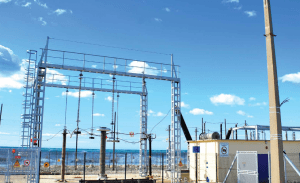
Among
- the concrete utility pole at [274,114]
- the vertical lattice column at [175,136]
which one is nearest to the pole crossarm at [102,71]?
the vertical lattice column at [175,136]

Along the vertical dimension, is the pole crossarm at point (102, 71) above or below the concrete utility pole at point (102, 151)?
above

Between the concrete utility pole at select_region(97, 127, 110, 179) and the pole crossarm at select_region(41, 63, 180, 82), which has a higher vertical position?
the pole crossarm at select_region(41, 63, 180, 82)

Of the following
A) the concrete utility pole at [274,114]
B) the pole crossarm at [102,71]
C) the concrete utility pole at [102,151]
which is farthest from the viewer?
the concrete utility pole at [102,151]

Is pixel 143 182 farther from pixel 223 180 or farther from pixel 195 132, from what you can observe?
pixel 195 132

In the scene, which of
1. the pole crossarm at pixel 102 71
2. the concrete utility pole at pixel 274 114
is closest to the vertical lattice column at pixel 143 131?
the pole crossarm at pixel 102 71

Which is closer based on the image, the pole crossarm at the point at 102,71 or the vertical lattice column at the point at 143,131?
the pole crossarm at the point at 102,71

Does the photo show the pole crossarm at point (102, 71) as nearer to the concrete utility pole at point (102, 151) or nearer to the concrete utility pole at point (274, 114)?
the concrete utility pole at point (102, 151)

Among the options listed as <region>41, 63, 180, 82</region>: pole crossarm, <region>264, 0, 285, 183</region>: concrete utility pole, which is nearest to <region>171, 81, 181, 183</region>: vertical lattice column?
<region>41, 63, 180, 82</region>: pole crossarm

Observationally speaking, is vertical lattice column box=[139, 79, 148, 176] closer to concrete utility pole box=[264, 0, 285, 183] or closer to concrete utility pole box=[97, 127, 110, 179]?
concrete utility pole box=[97, 127, 110, 179]

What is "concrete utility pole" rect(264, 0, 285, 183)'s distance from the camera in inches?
375

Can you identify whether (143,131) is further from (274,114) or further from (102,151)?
(274,114)

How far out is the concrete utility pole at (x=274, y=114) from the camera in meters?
9.52

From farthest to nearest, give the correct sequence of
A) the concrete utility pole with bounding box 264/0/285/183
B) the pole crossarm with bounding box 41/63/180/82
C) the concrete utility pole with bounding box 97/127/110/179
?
the concrete utility pole with bounding box 97/127/110/179, the pole crossarm with bounding box 41/63/180/82, the concrete utility pole with bounding box 264/0/285/183

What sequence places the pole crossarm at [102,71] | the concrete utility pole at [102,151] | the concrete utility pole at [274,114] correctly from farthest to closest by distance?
1. the concrete utility pole at [102,151]
2. the pole crossarm at [102,71]
3. the concrete utility pole at [274,114]
